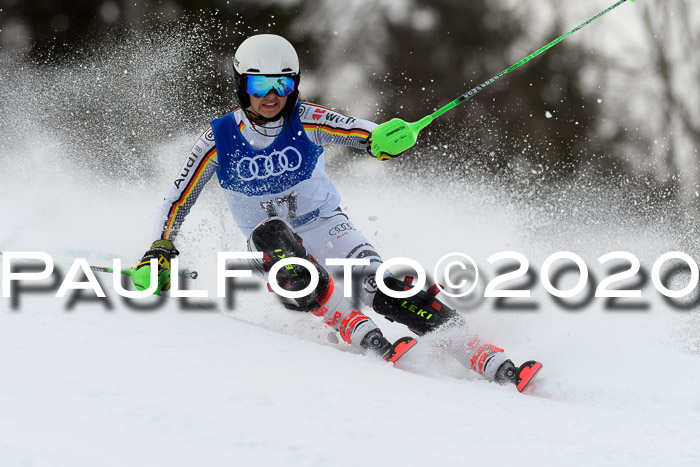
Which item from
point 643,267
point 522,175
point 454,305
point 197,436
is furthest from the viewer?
point 522,175

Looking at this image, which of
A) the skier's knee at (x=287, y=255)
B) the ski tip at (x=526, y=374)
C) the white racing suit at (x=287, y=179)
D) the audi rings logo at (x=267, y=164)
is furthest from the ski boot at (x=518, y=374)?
the audi rings logo at (x=267, y=164)

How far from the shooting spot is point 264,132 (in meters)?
3.04

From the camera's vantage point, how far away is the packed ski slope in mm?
1555

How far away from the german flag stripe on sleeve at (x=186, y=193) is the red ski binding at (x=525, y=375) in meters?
1.49

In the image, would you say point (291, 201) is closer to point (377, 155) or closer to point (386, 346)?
point (377, 155)

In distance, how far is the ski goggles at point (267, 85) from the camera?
2.93m

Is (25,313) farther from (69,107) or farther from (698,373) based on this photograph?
(69,107)

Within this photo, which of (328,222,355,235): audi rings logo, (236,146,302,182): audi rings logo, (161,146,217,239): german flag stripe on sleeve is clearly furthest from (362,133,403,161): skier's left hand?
(161,146,217,239): german flag stripe on sleeve

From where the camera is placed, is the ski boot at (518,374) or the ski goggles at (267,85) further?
the ski goggles at (267,85)

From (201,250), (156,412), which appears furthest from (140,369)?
(201,250)

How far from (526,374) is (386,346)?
1.74 ft

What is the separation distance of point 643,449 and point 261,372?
101cm

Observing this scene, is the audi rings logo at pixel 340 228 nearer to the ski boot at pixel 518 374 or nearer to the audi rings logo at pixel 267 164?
the audi rings logo at pixel 267 164

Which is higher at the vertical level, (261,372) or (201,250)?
(201,250)
